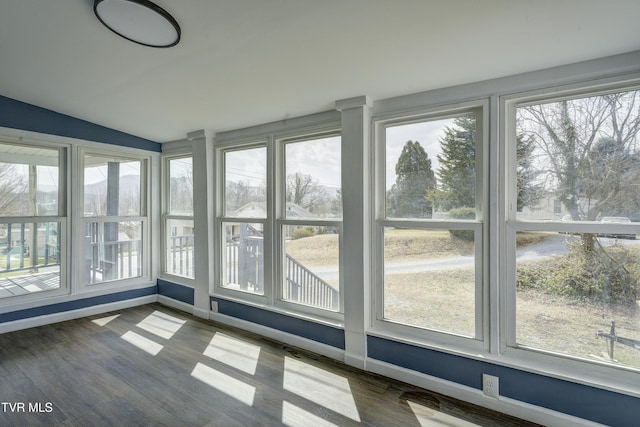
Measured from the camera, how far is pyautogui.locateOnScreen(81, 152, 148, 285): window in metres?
4.05

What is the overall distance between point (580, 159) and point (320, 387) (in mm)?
2386

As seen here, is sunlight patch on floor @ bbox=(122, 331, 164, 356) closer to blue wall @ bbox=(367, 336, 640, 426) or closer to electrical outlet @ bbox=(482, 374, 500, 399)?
blue wall @ bbox=(367, 336, 640, 426)

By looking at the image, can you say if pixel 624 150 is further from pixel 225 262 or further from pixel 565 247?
pixel 225 262

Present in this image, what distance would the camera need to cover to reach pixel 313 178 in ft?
10.4

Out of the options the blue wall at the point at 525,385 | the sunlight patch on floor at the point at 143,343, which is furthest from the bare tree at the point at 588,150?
the sunlight patch on floor at the point at 143,343

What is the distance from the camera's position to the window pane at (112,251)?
13.3ft

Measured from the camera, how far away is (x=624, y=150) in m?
1.89

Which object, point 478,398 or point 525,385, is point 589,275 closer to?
point 525,385

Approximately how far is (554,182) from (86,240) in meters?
4.95

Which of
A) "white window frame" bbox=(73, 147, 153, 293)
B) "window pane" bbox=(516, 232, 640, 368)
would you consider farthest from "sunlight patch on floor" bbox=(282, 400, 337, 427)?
"white window frame" bbox=(73, 147, 153, 293)

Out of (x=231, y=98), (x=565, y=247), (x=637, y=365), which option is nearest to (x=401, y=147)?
(x=565, y=247)

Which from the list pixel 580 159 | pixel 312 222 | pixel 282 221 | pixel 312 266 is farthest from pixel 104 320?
pixel 580 159

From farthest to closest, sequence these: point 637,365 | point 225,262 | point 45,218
A: 1. point 225,262
2. point 45,218
3. point 637,365

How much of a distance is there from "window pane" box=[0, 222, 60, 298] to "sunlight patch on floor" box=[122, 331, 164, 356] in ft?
4.23
